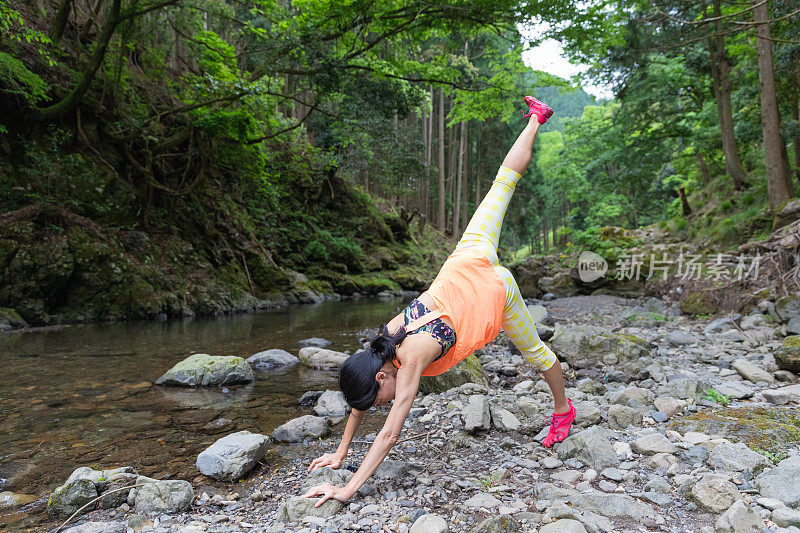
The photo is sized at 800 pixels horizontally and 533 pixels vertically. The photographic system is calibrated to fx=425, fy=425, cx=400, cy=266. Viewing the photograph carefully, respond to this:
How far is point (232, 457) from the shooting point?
2.72 m

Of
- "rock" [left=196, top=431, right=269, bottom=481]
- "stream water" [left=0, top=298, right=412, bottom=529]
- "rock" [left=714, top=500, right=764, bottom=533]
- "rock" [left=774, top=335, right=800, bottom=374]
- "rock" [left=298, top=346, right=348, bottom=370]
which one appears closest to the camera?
"rock" [left=714, top=500, right=764, bottom=533]

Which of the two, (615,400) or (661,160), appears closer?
(615,400)

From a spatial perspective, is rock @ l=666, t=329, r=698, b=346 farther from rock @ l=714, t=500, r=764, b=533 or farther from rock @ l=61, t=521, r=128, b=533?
rock @ l=61, t=521, r=128, b=533

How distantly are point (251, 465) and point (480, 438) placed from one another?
1583 millimetres

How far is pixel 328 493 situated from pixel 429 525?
540 millimetres

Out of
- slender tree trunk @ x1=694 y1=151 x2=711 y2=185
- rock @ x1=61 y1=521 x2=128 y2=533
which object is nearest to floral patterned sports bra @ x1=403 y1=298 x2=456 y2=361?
rock @ x1=61 y1=521 x2=128 y2=533

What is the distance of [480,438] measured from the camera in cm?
309

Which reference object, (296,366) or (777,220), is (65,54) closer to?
(296,366)

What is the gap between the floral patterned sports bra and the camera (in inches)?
85.6

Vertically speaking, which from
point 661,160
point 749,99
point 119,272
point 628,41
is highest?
point 628,41

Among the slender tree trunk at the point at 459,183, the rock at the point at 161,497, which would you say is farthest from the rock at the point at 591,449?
the slender tree trunk at the point at 459,183

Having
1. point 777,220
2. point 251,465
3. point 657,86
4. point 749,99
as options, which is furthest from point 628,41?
point 251,465

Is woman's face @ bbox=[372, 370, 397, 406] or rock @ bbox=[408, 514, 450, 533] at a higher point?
woman's face @ bbox=[372, 370, 397, 406]

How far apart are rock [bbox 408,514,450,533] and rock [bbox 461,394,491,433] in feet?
4.09
